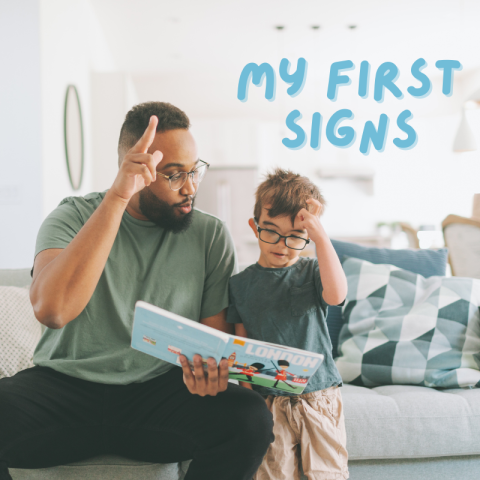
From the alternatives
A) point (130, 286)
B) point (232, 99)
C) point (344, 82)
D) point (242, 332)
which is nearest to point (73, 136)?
point (344, 82)

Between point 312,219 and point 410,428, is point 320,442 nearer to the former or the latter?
point 410,428

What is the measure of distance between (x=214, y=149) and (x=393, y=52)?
2.61m

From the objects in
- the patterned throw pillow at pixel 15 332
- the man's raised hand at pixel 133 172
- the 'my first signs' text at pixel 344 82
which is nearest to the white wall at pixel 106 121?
the 'my first signs' text at pixel 344 82

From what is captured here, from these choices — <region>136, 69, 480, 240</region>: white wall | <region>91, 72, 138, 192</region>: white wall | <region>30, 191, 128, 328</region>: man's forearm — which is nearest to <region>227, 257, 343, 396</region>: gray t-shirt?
<region>30, 191, 128, 328</region>: man's forearm

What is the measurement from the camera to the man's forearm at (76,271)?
3.18 feet

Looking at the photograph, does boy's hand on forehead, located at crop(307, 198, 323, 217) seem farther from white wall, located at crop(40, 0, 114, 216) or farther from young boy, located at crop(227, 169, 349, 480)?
white wall, located at crop(40, 0, 114, 216)

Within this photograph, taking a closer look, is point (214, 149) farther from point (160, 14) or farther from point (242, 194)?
point (160, 14)

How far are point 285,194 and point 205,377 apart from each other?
1.60ft

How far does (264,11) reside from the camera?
14.7ft

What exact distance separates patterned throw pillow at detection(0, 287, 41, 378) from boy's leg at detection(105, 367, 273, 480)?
48cm

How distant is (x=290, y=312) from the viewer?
1.19 m

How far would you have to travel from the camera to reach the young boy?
112 cm

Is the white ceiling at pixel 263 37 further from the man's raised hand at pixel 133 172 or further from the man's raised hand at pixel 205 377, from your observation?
the man's raised hand at pixel 205 377

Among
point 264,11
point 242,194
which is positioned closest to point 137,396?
point 264,11
